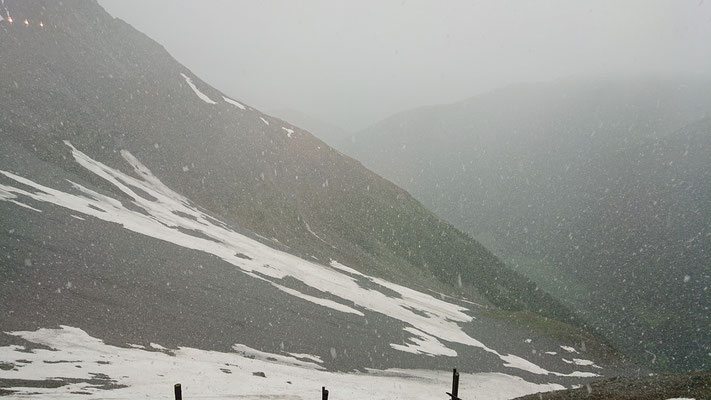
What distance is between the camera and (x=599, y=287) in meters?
141

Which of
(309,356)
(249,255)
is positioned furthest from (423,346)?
(249,255)

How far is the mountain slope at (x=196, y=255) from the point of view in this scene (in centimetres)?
2223

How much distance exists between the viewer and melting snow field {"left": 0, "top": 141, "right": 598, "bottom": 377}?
1478 inches

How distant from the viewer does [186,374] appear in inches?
769

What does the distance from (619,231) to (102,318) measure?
610ft

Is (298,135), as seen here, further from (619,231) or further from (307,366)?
(619,231)

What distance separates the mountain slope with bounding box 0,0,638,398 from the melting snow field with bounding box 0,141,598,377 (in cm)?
28

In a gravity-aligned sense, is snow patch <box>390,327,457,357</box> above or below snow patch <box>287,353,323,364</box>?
below

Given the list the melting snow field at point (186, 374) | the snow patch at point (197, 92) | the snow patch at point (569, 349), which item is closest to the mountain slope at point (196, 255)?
the melting snow field at point (186, 374)

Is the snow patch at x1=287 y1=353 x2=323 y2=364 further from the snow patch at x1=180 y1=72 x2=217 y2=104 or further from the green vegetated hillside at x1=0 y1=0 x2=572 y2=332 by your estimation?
the snow patch at x1=180 y1=72 x2=217 y2=104

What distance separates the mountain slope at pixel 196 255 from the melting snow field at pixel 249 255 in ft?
0.93

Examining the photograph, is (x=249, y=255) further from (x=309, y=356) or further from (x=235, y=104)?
(x=235, y=104)

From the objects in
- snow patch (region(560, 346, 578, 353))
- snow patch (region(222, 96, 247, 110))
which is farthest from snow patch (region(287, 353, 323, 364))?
snow patch (region(222, 96, 247, 110))

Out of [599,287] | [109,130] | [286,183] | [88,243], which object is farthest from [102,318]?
[599,287]
